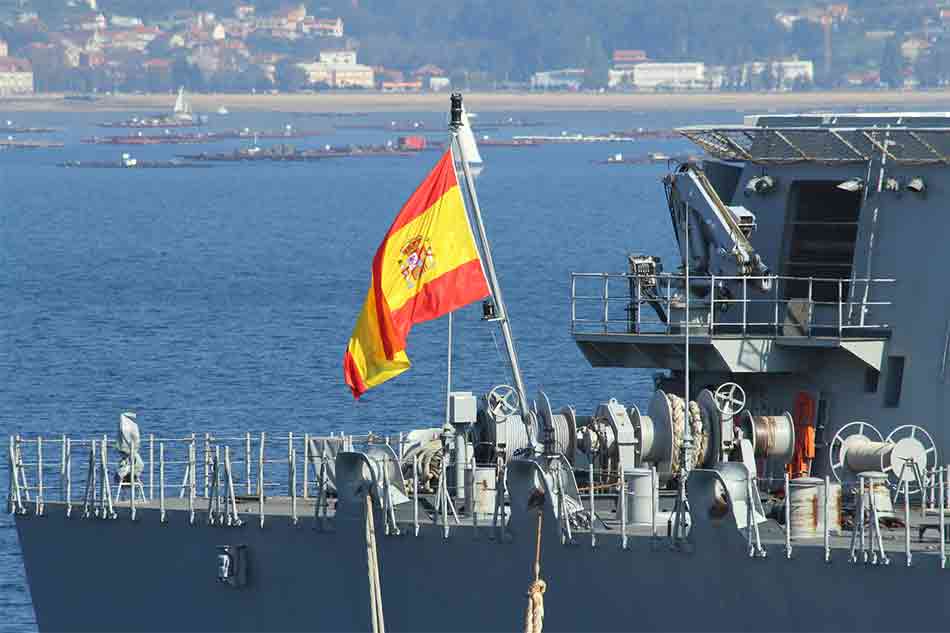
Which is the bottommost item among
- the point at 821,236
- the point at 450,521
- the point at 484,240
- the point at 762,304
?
the point at 450,521

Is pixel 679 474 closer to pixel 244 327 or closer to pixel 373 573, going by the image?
pixel 373 573

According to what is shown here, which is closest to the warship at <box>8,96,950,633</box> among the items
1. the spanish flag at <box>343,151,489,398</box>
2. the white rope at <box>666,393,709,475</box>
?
the white rope at <box>666,393,709,475</box>

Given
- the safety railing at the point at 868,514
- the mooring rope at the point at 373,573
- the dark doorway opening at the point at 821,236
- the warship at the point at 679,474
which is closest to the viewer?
the safety railing at the point at 868,514

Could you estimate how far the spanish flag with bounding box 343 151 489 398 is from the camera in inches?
1287

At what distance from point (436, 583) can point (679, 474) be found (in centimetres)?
335

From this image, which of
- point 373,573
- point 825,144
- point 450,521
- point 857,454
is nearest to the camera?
point 857,454

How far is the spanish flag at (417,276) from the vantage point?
32688mm

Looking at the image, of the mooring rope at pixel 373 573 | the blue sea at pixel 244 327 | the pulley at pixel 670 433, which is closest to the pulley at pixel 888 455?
the pulley at pixel 670 433

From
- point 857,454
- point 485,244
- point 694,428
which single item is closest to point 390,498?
point 485,244

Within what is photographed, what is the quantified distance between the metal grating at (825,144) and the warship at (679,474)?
4cm

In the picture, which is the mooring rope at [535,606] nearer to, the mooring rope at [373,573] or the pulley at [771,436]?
the mooring rope at [373,573]

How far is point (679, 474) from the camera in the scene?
1299 inches

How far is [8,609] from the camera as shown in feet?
161

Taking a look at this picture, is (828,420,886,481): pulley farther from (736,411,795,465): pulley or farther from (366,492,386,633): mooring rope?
(366,492,386,633): mooring rope
